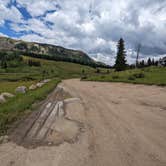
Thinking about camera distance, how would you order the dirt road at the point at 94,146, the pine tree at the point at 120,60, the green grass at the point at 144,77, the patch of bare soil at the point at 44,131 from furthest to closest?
the pine tree at the point at 120,60 < the green grass at the point at 144,77 < the patch of bare soil at the point at 44,131 < the dirt road at the point at 94,146

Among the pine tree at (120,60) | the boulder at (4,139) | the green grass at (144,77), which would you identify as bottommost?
the boulder at (4,139)

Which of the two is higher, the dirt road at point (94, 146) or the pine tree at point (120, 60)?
the pine tree at point (120, 60)

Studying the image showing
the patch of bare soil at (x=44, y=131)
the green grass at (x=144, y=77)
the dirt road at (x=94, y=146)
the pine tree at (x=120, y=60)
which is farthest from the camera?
the pine tree at (x=120, y=60)

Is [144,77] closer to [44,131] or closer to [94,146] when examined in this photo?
[44,131]

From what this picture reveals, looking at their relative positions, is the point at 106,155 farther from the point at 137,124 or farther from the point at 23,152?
the point at 137,124

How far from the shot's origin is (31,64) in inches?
5507

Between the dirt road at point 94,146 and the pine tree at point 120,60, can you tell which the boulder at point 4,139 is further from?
the pine tree at point 120,60

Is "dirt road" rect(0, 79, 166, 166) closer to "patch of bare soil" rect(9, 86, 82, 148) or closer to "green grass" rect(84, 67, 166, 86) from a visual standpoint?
"patch of bare soil" rect(9, 86, 82, 148)

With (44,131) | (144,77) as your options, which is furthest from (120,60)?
(44,131)

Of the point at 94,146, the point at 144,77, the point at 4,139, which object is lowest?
the point at 4,139

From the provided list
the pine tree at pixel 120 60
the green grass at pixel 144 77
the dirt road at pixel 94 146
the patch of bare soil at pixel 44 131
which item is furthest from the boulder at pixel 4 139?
the pine tree at pixel 120 60

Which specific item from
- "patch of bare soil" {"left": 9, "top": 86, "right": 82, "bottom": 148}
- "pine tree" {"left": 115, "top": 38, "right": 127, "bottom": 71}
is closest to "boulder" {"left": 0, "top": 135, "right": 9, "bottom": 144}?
"patch of bare soil" {"left": 9, "top": 86, "right": 82, "bottom": 148}

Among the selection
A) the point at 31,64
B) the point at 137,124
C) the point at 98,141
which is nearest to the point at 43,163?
the point at 98,141

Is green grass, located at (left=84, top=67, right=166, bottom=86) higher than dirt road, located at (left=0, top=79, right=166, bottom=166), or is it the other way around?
green grass, located at (left=84, top=67, right=166, bottom=86)
